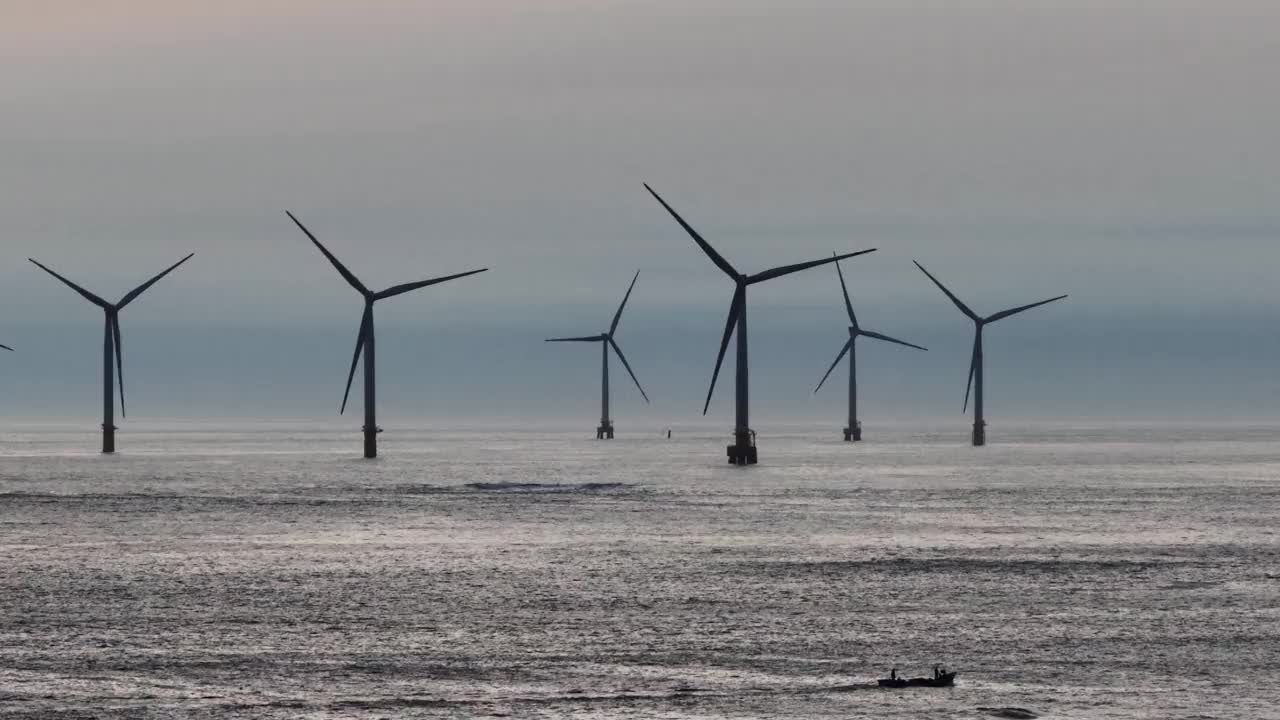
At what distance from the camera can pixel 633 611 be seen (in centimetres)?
4694

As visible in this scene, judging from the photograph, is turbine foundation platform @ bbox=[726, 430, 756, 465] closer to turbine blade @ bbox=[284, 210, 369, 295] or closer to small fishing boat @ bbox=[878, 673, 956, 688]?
turbine blade @ bbox=[284, 210, 369, 295]

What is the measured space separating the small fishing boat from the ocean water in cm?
49

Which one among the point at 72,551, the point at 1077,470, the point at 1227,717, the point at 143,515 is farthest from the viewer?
the point at 1077,470

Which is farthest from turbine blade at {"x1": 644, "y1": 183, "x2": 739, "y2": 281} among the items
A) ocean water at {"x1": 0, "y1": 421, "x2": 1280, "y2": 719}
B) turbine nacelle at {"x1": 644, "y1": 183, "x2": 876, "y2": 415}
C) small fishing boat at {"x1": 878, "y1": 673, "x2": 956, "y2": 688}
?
small fishing boat at {"x1": 878, "y1": 673, "x2": 956, "y2": 688}

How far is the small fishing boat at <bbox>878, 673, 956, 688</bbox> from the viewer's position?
3366cm

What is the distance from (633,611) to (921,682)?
14.0 m

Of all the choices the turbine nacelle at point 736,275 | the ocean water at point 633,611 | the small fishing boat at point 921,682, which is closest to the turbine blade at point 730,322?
the turbine nacelle at point 736,275

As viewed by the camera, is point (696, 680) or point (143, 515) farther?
point (143, 515)

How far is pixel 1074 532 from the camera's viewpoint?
3219 inches

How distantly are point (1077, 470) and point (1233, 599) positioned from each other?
139447 mm

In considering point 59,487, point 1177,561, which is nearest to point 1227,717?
point 1177,561

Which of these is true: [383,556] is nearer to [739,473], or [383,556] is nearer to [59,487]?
[59,487]

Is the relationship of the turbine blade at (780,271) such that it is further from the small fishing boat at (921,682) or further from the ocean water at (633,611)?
the small fishing boat at (921,682)

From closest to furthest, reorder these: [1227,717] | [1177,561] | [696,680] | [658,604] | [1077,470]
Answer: [1227,717] → [696,680] → [658,604] → [1177,561] → [1077,470]
